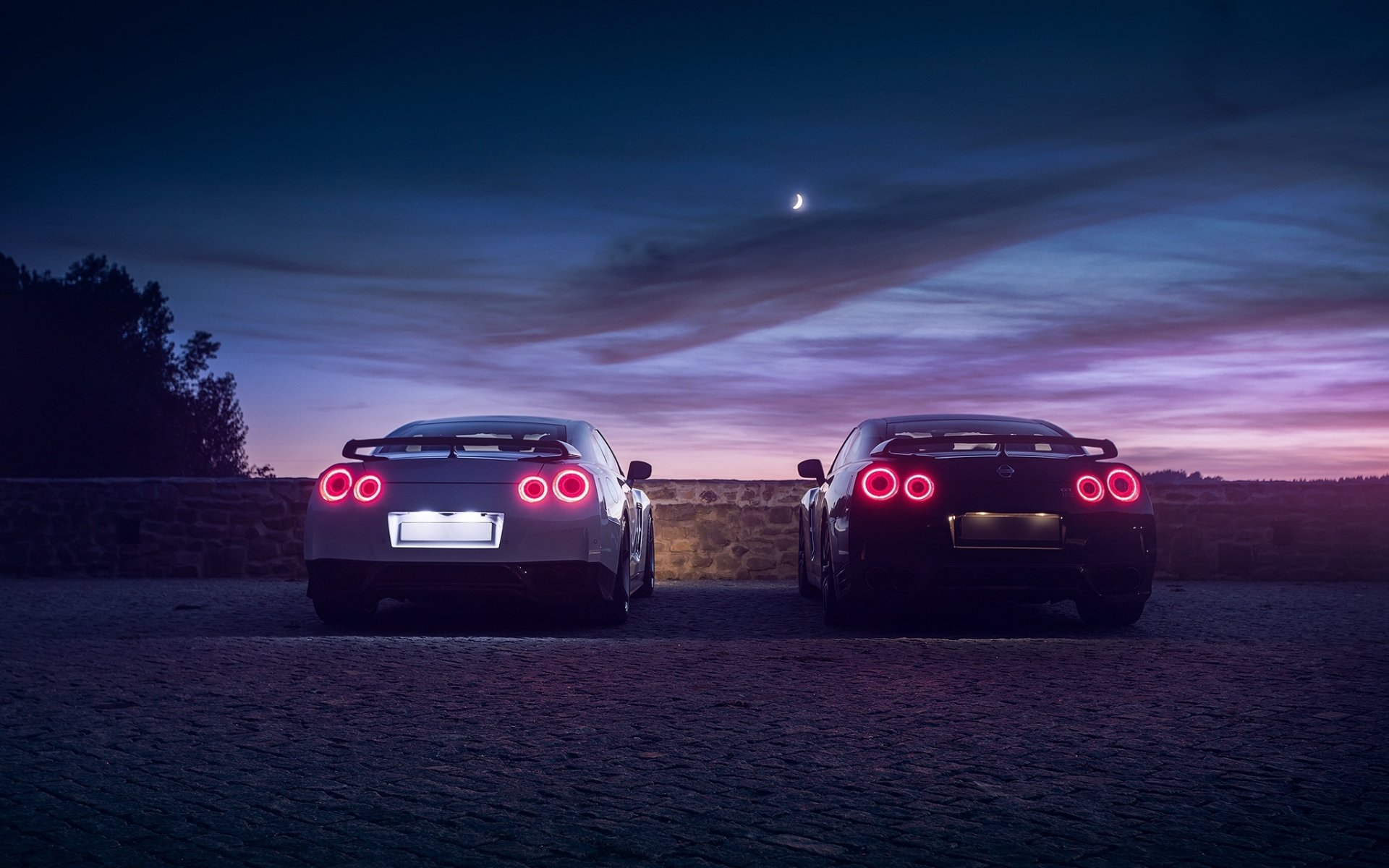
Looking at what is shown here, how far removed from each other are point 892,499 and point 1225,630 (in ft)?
7.90

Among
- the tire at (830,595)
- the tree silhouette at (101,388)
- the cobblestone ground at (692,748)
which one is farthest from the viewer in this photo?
the tree silhouette at (101,388)

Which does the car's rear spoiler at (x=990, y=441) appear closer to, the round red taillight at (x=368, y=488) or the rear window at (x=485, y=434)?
the rear window at (x=485, y=434)

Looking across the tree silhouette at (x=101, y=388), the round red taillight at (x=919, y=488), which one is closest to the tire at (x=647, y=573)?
the round red taillight at (x=919, y=488)

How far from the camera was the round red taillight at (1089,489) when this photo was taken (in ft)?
24.2

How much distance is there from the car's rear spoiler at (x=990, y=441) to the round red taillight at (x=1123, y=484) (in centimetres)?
12

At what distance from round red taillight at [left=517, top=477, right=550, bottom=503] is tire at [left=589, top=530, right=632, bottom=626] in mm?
912

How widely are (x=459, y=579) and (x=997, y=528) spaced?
10.6 feet

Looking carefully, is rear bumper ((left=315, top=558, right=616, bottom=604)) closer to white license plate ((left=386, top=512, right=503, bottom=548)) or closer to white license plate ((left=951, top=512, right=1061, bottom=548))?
white license plate ((left=386, top=512, right=503, bottom=548))

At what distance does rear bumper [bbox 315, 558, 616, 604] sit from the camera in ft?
24.4

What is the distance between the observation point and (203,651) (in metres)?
6.63

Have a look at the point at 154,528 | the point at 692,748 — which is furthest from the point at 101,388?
the point at 692,748

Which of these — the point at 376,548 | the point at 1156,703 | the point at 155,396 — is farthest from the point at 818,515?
the point at 155,396

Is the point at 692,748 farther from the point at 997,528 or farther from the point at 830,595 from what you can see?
the point at 830,595

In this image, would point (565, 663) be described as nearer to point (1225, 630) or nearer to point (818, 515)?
point (818, 515)
